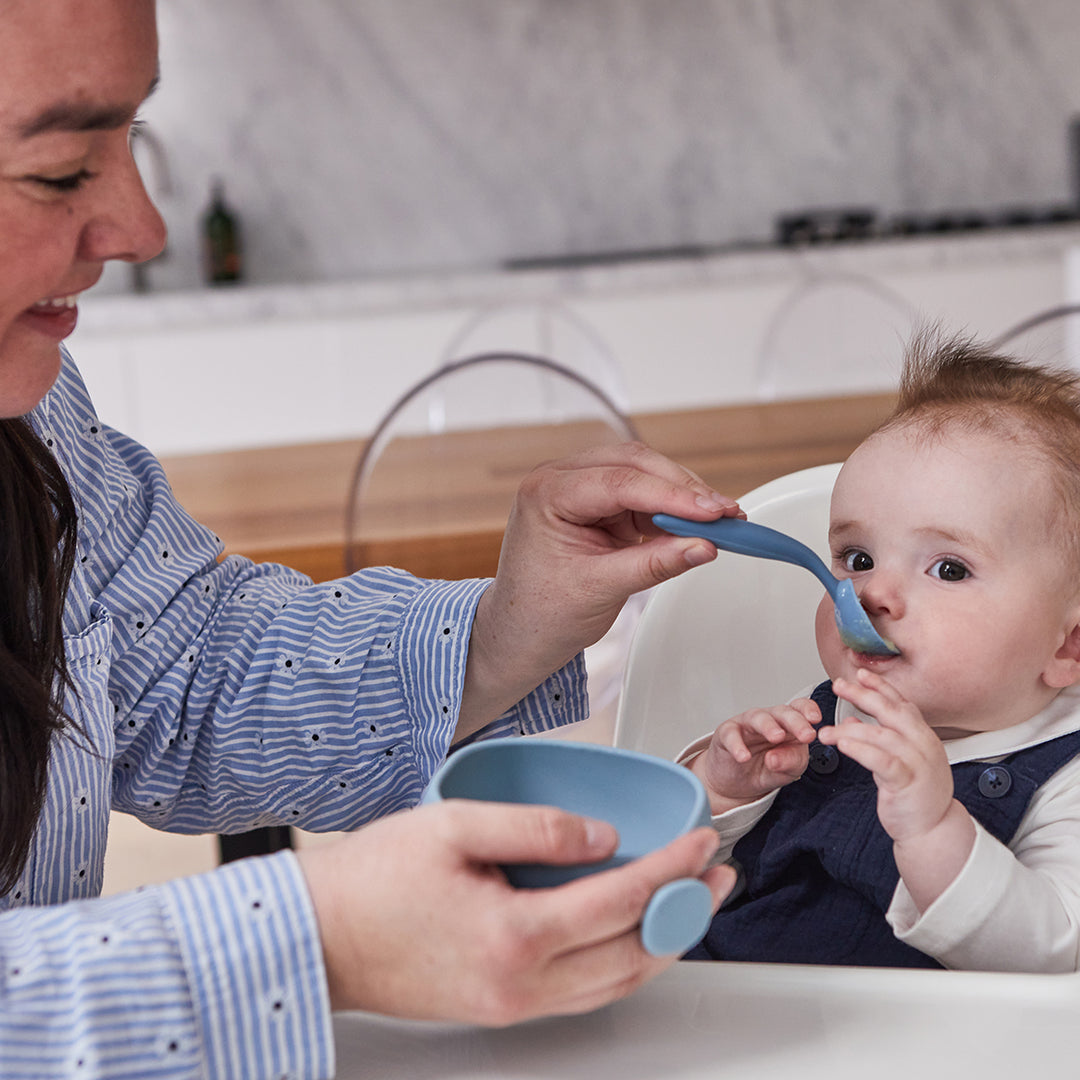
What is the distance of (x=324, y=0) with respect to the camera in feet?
13.2

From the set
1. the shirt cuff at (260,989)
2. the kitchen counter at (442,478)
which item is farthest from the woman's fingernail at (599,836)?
the kitchen counter at (442,478)

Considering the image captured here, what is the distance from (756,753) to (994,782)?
155mm

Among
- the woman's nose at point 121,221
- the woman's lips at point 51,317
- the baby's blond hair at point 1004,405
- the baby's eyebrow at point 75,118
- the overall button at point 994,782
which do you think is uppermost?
the baby's eyebrow at point 75,118

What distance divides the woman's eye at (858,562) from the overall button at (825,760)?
14 centimetres

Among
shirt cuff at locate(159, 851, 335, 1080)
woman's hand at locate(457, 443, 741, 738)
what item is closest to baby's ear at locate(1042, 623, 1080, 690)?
woman's hand at locate(457, 443, 741, 738)

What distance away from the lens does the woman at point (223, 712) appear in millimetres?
539

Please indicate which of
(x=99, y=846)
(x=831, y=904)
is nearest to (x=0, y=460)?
(x=99, y=846)

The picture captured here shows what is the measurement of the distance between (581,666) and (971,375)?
0.36 m

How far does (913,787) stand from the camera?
0.74 meters

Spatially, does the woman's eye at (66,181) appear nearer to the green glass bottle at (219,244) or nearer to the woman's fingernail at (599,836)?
the woman's fingernail at (599,836)

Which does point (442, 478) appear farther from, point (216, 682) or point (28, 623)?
point (28, 623)

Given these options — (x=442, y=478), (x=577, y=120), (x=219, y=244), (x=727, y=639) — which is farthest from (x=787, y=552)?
(x=577, y=120)

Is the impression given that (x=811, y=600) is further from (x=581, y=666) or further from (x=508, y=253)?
(x=508, y=253)

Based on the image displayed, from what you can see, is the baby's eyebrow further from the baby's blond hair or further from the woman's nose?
the baby's blond hair
